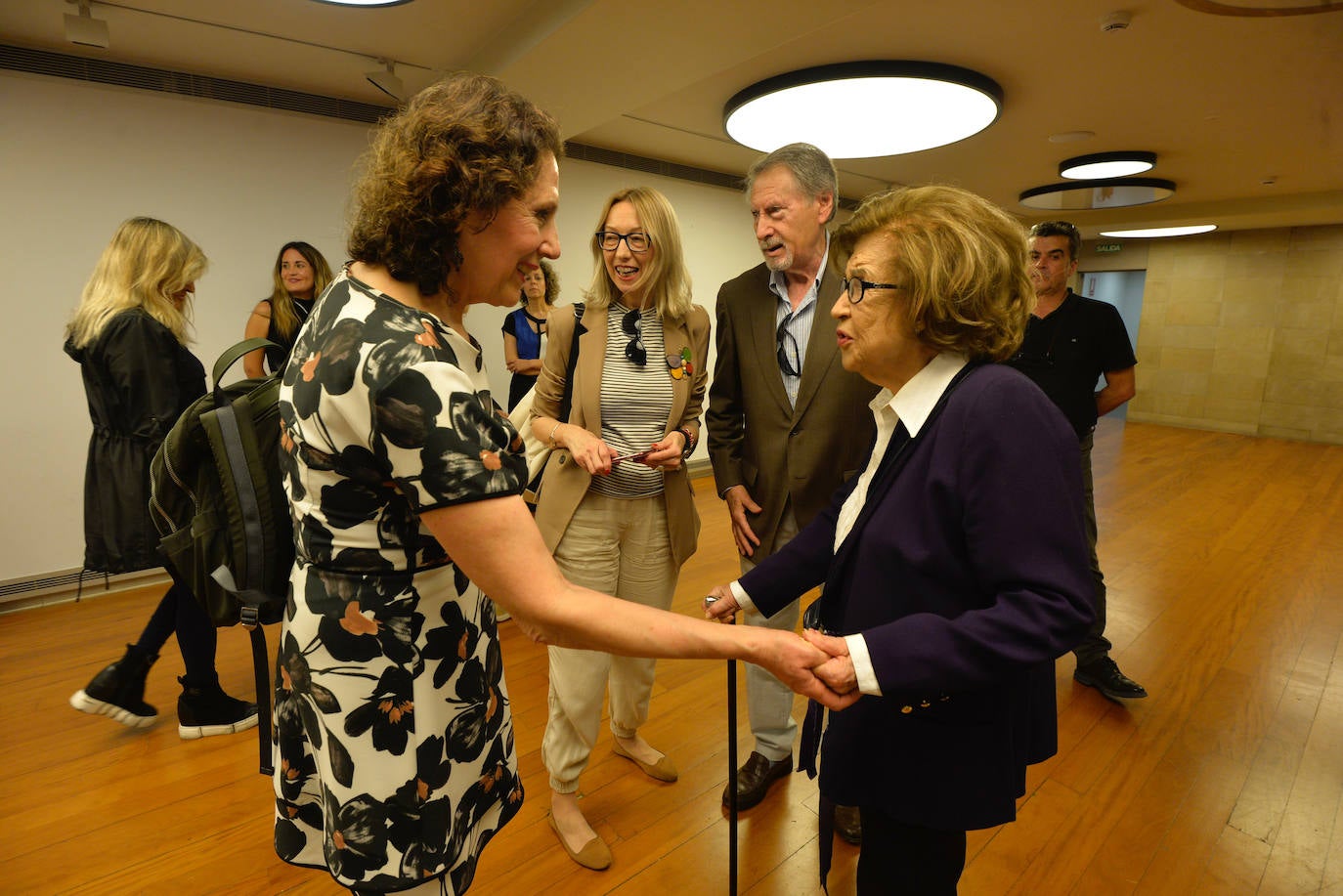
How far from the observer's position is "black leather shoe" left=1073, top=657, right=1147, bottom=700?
289cm

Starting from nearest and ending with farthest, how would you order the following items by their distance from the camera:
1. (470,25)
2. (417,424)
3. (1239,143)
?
(417,424)
(470,25)
(1239,143)

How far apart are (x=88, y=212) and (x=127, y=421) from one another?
83.5 inches

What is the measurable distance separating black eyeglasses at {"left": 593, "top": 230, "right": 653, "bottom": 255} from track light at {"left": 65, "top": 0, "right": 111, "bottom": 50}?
301 centimetres

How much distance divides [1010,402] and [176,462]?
1.65m

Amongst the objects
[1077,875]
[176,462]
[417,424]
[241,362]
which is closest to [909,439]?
[417,424]

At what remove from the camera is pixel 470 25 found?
3441 millimetres

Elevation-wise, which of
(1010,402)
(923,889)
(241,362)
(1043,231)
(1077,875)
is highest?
(1043,231)

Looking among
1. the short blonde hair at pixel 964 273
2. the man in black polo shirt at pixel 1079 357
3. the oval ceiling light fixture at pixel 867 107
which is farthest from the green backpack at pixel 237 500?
the oval ceiling light fixture at pixel 867 107

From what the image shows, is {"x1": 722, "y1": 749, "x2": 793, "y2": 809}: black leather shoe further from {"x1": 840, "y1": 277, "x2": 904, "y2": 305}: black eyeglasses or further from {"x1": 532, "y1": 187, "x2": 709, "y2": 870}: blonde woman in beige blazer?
{"x1": 840, "y1": 277, "x2": 904, "y2": 305}: black eyeglasses

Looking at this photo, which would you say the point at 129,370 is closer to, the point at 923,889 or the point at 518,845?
the point at 518,845

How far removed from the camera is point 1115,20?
329cm

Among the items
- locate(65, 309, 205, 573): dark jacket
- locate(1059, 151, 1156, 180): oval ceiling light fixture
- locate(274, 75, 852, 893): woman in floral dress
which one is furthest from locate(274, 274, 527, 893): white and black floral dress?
locate(1059, 151, 1156, 180): oval ceiling light fixture

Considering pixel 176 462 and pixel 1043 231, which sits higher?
pixel 1043 231

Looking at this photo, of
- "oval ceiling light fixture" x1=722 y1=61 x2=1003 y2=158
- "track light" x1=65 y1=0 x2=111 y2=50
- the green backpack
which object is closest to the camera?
the green backpack
